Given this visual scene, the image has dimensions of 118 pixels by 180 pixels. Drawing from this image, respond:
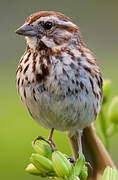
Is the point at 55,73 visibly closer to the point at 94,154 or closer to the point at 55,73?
the point at 55,73

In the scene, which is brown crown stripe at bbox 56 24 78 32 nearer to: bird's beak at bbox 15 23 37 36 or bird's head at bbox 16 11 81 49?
bird's head at bbox 16 11 81 49

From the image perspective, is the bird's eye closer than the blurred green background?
Yes

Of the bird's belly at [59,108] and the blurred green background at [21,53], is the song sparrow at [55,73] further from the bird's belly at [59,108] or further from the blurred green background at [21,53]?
the blurred green background at [21,53]

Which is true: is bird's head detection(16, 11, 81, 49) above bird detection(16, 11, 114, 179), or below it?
above

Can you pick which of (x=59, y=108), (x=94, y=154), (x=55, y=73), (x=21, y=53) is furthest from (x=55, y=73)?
(x=21, y=53)

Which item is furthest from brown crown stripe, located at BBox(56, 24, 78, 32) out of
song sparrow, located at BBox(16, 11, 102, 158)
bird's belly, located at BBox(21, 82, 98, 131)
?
bird's belly, located at BBox(21, 82, 98, 131)

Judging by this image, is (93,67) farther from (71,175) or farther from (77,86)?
(71,175)

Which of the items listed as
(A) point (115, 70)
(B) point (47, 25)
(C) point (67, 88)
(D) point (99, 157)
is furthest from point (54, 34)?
(A) point (115, 70)

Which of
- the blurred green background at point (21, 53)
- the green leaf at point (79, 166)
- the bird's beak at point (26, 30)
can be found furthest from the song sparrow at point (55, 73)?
the blurred green background at point (21, 53)
